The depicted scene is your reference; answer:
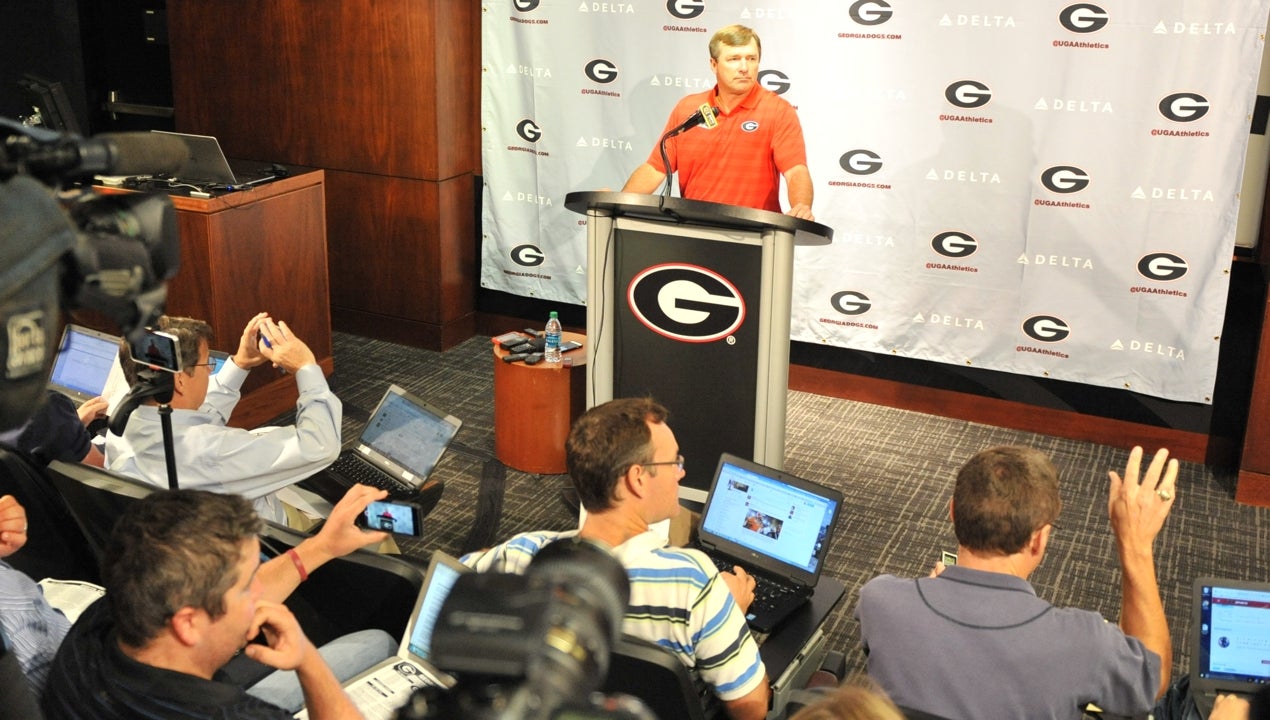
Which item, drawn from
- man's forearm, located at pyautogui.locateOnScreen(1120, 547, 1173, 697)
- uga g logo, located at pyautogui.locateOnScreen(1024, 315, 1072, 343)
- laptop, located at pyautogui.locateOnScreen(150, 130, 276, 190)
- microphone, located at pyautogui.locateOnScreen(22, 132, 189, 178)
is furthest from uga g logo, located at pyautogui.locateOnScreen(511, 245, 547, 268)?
microphone, located at pyautogui.locateOnScreen(22, 132, 189, 178)

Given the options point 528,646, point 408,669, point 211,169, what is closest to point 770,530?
point 408,669

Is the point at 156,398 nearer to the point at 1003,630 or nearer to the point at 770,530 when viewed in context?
the point at 770,530

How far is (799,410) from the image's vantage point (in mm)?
5570

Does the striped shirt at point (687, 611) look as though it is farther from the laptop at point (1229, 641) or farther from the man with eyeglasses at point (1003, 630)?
the laptop at point (1229, 641)

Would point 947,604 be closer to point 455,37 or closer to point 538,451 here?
point 538,451

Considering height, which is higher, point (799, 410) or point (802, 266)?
point (802, 266)

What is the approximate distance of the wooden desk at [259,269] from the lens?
4.98 m

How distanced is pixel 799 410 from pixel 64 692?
13.6 ft

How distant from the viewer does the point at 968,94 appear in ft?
16.3

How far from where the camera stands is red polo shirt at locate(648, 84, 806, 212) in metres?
4.73

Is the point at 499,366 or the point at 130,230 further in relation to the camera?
the point at 499,366

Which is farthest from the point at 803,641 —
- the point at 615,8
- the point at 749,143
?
the point at 615,8

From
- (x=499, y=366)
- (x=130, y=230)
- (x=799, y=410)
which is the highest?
(x=130, y=230)

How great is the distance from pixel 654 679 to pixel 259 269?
3734 millimetres
